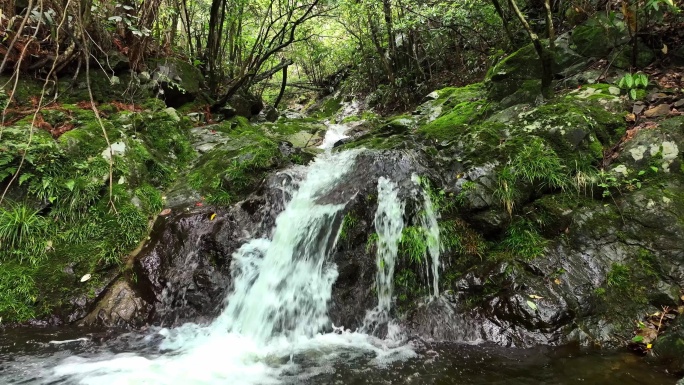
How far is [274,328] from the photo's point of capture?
459cm

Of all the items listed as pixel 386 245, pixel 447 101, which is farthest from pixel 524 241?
pixel 447 101

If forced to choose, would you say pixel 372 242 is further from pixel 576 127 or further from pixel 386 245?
pixel 576 127

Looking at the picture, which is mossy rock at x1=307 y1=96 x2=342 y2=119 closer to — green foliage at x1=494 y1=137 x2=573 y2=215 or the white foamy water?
→ the white foamy water

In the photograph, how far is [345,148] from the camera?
26.0 feet

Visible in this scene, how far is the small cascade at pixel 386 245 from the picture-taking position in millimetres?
4633

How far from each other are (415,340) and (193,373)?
7.61 ft

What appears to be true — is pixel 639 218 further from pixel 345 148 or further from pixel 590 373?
pixel 345 148

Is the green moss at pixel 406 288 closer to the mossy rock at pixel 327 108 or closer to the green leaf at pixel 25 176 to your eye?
the green leaf at pixel 25 176

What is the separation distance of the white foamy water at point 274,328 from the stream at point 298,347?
0.5 inches

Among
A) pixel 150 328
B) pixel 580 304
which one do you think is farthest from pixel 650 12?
pixel 150 328

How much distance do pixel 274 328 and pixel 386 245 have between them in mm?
1748

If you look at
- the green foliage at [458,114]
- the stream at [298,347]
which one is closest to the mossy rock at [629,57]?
the green foliage at [458,114]

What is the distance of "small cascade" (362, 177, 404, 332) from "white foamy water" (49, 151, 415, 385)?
1 centimetres

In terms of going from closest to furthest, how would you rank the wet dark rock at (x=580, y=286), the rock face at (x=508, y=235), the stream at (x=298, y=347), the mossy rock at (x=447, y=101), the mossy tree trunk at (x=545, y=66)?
1. the stream at (x=298, y=347)
2. the wet dark rock at (x=580, y=286)
3. the rock face at (x=508, y=235)
4. the mossy tree trunk at (x=545, y=66)
5. the mossy rock at (x=447, y=101)
